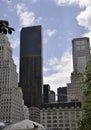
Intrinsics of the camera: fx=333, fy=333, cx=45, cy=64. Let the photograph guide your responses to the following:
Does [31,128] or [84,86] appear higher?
[84,86]

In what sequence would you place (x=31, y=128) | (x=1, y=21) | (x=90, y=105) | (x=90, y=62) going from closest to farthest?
(x=1, y=21)
(x=31, y=128)
(x=90, y=105)
(x=90, y=62)

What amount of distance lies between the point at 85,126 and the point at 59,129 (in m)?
178

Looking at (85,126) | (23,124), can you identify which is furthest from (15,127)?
(85,126)

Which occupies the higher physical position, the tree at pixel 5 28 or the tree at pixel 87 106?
the tree at pixel 5 28

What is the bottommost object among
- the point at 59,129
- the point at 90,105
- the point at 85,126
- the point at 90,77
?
the point at 59,129

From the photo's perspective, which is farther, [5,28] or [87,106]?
[87,106]

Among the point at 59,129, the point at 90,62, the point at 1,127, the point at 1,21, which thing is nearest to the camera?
the point at 1,21

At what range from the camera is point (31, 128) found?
18.1m

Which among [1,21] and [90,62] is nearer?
[1,21]

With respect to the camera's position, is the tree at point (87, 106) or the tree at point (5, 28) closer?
the tree at point (5, 28)

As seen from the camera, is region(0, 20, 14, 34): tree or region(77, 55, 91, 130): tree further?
region(77, 55, 91, 130): tree

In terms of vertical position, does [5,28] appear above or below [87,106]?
above

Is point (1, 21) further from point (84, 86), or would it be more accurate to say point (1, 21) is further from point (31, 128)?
point (84, 86)

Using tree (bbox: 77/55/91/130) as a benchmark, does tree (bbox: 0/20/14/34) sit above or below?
above
